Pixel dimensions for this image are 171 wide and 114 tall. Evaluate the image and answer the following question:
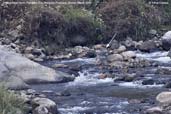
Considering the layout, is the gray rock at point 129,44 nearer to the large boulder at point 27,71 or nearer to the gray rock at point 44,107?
the large boulder at point 27,71

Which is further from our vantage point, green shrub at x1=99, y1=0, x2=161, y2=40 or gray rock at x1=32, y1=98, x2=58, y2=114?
green shrub at x1=99, y1=0, x2=161, y2=40

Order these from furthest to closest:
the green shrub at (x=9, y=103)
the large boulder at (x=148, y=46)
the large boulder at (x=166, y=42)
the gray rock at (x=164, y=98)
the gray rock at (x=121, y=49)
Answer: the large boulder at (x=166, y=42) → the large boulder at (x=148, y=46) → the gray rock at (x=121, y=49) → the gray rock at (x=164, y=98) → the green shrub at (x=9, y=103)

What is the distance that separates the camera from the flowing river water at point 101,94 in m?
12.1

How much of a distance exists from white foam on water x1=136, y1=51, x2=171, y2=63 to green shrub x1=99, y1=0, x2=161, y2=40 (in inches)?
96.1

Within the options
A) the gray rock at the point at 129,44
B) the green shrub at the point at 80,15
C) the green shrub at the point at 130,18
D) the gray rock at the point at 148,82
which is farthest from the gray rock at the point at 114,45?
the gray rock at the point at 148,82

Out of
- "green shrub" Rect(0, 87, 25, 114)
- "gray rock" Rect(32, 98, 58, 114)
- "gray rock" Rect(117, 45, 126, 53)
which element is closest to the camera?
"green shrub" Rect(0, 87, 25, 114)

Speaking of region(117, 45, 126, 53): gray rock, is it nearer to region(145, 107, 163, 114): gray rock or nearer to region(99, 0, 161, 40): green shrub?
region(99, 0, 161, 40): green shrub

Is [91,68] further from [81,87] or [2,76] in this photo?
[2,76]

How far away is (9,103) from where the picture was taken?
1070 centimetres

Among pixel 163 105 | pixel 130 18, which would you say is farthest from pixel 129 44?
pixel 163 105

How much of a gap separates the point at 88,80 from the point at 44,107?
428cm

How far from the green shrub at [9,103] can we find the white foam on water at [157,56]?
321 inches

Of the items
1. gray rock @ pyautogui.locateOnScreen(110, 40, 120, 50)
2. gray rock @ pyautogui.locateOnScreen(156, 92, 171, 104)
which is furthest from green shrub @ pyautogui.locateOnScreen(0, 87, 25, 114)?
gray rock @ pyautogui.locateOnScreen(110, 40, 120, 50)

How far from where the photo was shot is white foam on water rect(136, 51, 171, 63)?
60.5 feet
